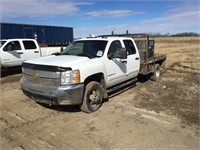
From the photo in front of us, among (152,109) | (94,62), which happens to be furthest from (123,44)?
(152,109)

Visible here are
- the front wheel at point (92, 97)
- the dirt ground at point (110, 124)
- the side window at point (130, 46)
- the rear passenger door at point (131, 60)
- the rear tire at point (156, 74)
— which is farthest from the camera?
the rear tire at point (156, 74)

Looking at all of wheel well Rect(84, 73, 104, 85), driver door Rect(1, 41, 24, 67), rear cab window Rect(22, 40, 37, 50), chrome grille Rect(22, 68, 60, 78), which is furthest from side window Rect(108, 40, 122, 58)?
rear cab window Rect(22, 40, 37, 50)

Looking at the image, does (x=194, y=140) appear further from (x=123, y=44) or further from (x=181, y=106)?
(x=123, y=44)

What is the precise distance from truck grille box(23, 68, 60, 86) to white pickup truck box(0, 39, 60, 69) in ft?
21.0

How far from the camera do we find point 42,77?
5258 millimetres

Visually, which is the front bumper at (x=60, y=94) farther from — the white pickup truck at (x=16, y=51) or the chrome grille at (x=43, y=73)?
the white pickup truck at (x=16, y=51)

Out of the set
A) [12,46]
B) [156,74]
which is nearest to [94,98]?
[156,74]

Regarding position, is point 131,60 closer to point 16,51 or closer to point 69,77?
point 69,77

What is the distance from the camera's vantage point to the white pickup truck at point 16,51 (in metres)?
11.4

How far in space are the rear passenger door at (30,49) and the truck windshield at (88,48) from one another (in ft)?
19.5

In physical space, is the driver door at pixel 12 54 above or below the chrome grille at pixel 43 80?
above

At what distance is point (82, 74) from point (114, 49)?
1.85 meters

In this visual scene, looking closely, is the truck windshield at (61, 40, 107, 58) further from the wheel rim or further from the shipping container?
the shipping container

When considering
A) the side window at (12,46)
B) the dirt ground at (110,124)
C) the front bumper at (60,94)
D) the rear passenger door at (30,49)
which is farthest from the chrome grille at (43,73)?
the rear passenger door at (30,49)
